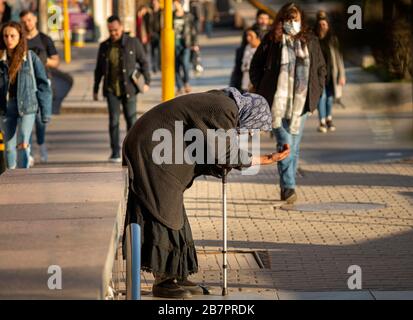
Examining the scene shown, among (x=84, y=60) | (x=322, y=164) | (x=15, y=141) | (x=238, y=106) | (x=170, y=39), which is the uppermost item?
(x=238, y=106)

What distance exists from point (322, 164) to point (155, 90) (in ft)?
37.6

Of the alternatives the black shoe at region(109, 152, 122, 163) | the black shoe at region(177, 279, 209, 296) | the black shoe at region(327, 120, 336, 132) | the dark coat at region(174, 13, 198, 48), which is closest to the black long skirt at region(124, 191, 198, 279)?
the black shoe at region(177, 279, 209, 296)

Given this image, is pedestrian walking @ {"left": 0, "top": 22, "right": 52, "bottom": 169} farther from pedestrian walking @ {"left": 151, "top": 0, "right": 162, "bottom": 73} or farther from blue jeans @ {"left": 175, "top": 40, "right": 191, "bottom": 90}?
pedestrian walking @ {"left": 151, "top": 0, "right": 162, "bottom": 73}

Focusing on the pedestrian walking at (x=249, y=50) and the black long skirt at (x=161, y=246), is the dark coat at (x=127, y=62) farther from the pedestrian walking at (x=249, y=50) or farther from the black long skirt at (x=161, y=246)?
the black long skirt at (x=161, y=246)

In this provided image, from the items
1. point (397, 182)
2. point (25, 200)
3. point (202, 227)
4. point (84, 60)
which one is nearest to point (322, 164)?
point (397, 182)

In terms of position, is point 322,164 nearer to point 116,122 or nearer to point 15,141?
point 116,122

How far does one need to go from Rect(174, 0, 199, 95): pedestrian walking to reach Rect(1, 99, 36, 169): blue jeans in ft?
38.8

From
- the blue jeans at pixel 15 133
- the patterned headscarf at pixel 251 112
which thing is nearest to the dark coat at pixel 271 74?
the blue jeans at pixel 15 133

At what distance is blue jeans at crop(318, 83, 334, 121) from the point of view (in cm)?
1808

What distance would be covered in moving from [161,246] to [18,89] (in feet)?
18.8

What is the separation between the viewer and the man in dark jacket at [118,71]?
15.1 m
